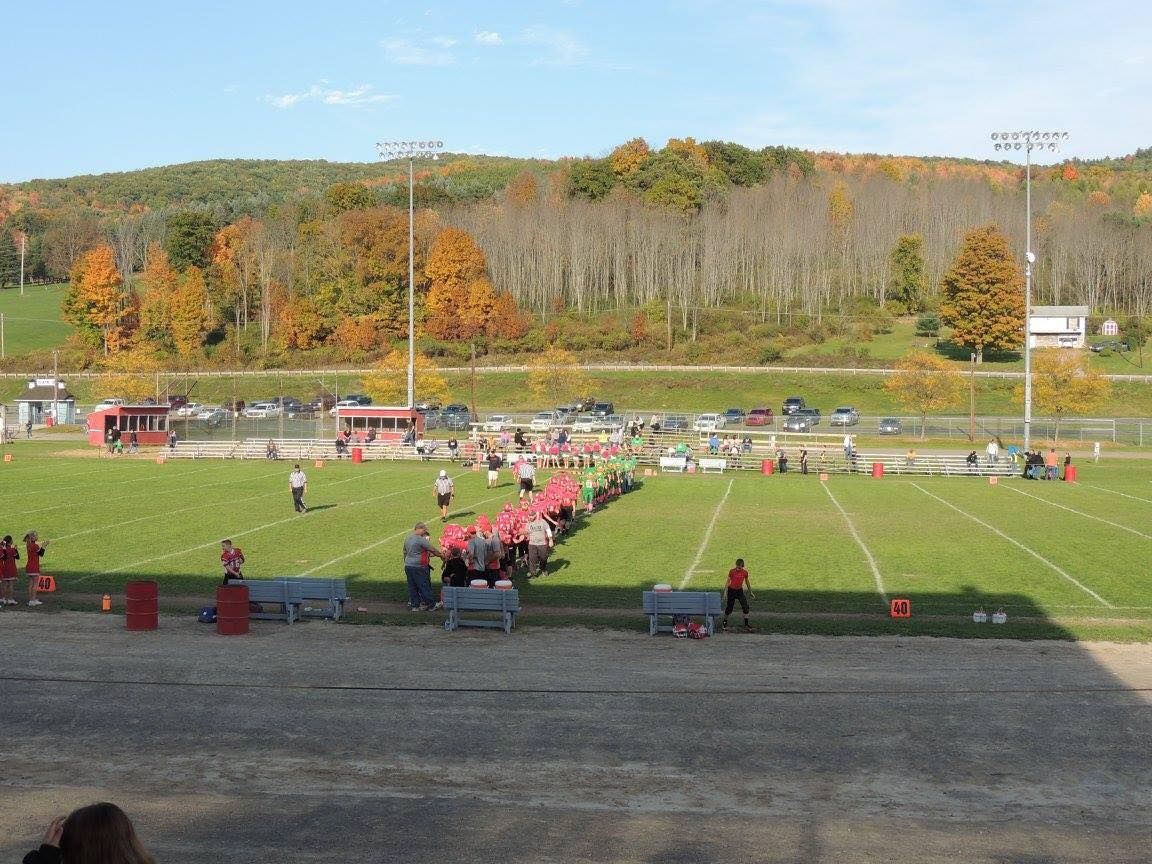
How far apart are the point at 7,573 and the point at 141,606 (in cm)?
367

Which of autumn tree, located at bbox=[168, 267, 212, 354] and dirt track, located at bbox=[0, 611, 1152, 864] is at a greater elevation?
autumn tree, located at bbox=[168, 267, 212, 354]

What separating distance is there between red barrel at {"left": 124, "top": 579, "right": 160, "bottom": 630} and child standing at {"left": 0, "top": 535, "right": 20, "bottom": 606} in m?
3.42

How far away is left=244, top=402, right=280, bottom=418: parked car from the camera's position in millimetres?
83312

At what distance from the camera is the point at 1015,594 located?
Answer: 2103 centimetres

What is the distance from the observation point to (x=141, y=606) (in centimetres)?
1778

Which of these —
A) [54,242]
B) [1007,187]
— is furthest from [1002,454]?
[54,242]

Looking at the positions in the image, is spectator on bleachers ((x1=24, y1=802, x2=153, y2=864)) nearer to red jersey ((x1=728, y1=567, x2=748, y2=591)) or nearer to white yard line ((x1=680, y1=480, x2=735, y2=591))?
red jersey ((x1=728, y1=567, x2=748, y2=591))

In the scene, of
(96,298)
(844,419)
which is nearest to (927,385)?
(844,419)

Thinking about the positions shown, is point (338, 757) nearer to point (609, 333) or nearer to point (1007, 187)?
point (609, 333)

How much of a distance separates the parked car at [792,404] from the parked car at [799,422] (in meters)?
3.00

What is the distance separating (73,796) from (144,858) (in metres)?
6.55

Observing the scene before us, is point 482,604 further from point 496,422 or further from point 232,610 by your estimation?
point 496,422

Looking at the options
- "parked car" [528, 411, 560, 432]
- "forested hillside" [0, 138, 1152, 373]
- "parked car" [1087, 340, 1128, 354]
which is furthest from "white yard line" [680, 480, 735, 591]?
"parked car" [1087, 340, 1128, 354]

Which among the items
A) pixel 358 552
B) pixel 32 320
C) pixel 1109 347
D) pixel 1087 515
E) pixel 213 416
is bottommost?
pixel 358 552
